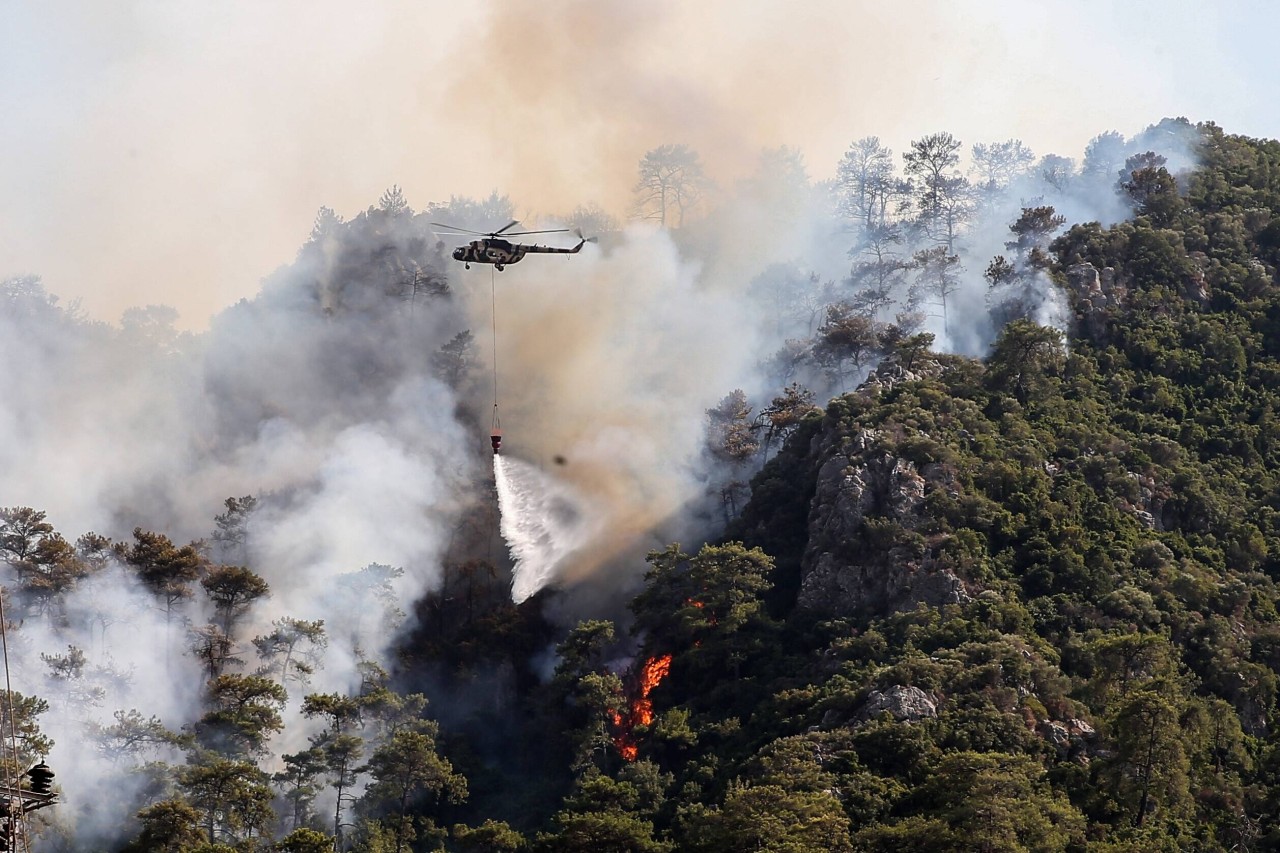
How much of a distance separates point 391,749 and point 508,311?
1696 inches

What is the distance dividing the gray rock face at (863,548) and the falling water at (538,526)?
648 inches

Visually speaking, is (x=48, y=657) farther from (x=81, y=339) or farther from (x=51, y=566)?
(x=81, y=339)

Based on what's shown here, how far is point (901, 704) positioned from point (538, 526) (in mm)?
31096

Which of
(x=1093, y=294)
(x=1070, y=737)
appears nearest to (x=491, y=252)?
(x=1070, y=737)

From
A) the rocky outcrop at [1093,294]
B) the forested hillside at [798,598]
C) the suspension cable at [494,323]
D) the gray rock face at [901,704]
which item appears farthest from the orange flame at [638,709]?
the rocky outcrop at [1093,294]

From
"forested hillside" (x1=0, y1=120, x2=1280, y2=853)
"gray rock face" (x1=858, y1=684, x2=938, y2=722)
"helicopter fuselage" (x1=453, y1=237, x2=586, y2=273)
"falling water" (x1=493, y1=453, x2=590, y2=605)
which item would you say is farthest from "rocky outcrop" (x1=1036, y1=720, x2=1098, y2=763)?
"falling water" (x1=493, y1=453, x2=590, y2=605)

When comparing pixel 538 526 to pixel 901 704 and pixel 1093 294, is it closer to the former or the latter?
pixel 901 704

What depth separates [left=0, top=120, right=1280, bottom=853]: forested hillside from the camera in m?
75.9

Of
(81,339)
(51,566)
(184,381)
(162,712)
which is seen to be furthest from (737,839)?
(81,339)

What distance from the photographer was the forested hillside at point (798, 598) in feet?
249

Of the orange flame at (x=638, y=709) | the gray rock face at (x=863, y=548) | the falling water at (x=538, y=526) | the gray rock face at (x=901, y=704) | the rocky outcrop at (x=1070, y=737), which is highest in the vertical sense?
the falling water at (x=538, y=526)

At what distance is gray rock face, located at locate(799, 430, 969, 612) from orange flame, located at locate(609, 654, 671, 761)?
8058 mm

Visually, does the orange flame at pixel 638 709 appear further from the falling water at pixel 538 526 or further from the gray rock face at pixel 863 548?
the falling water at pixel 538 526

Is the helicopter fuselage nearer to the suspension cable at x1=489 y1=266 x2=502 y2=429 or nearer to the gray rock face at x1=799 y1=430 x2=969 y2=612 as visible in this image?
the gray rock face at x1=799 y1=430 x2=969 y2=612
